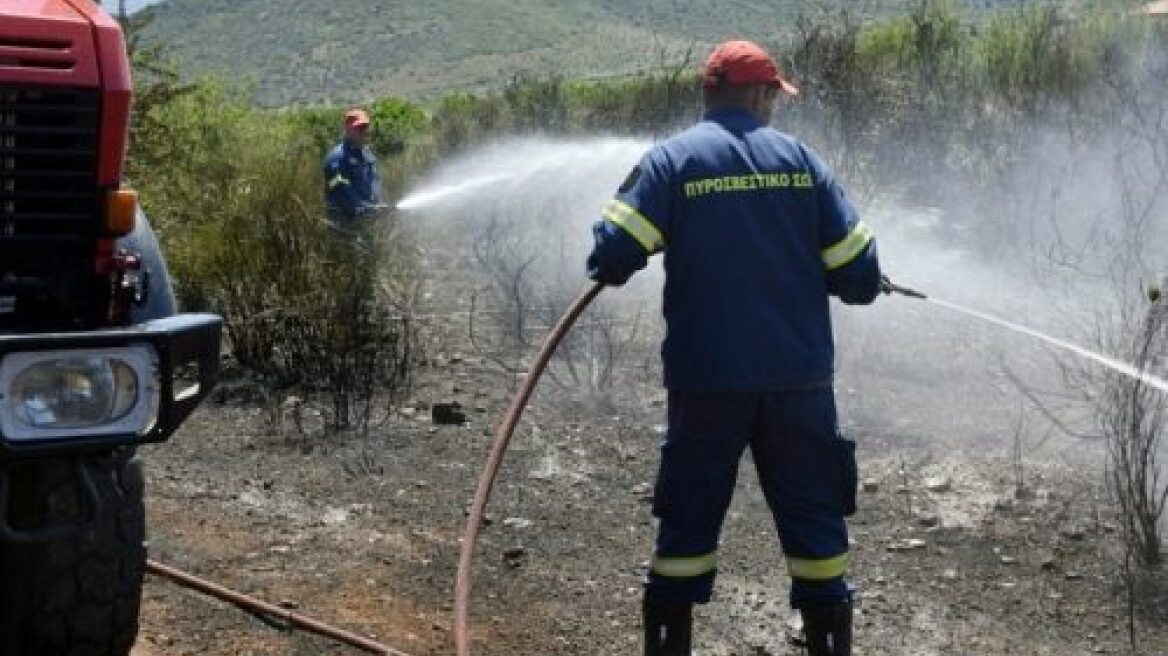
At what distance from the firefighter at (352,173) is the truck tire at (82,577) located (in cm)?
632

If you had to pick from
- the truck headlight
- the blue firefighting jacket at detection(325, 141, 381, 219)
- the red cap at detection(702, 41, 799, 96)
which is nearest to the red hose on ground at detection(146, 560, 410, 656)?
the truck headlight

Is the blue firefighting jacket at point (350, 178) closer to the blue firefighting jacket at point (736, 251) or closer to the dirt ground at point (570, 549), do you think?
the dirt ground at point (570, 549)

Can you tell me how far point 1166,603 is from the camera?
4617 mm

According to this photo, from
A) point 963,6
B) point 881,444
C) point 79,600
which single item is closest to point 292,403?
point 881,444

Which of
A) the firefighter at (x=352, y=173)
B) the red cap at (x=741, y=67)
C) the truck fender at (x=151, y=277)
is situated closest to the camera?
the truck fender at (x=151, y=277)

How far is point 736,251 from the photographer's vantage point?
4023 mm

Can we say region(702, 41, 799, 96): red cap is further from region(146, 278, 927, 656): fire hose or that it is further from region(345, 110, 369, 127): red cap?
region(345, 110, 369, 127): red cap

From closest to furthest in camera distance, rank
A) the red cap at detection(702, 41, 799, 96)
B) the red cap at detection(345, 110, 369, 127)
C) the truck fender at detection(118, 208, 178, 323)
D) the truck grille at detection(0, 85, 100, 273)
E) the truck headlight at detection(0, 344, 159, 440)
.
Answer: the truck headlight at detection(0, 344, 159, 440) → the truck grille at detection(0, 85, 100, 273) → the truck fender at detection(118, 208, 178, 323) → the red cap at detection(702, 41, 799, 96) → the red cap at detection(345, 110, 369, 127)

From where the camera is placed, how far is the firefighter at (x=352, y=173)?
10438 mm

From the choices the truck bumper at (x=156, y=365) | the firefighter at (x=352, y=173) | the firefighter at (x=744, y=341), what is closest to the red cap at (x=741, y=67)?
the firefighter at (x=744, y=341)

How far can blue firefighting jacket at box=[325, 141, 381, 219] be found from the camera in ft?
34.3

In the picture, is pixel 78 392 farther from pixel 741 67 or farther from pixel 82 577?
pixel 741 67

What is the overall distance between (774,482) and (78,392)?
191cm

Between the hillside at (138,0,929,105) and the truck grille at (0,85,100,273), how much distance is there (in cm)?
8267
